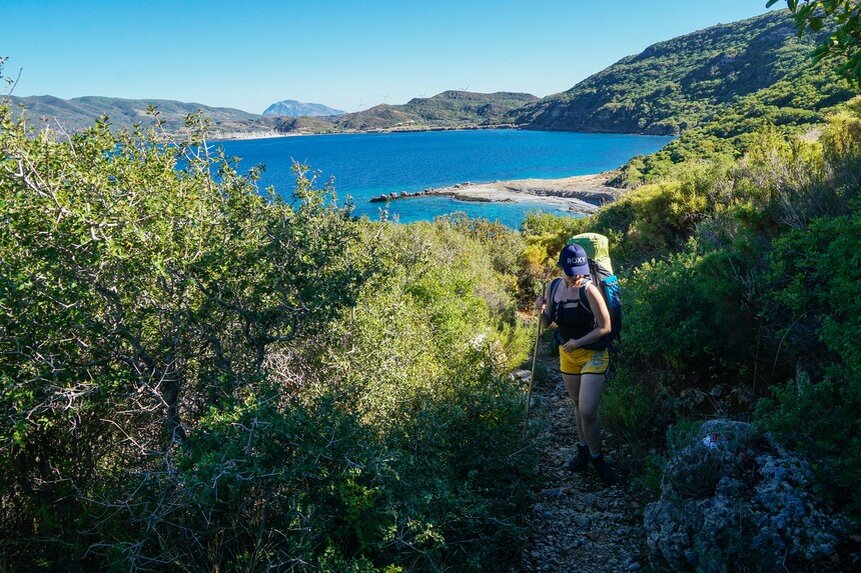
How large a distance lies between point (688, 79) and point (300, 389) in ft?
509

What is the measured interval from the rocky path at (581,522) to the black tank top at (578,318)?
92cm

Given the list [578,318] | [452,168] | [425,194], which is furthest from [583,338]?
[452,168]

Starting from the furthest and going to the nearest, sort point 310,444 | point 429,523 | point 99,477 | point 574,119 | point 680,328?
point 574,119 → point 680,328 → point 99,477 → point 310,444 → point 429,523

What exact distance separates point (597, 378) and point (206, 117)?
183 inches

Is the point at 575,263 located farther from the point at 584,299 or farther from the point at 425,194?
the point at 425,194

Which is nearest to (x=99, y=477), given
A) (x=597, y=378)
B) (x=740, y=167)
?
(x=597, y=378)

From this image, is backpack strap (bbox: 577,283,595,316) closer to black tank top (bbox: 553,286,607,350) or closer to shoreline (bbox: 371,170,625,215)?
black tank top (bbox: 553,286,607,350)

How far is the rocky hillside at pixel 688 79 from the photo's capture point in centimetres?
10338

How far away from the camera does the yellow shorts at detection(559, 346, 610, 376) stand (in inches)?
192

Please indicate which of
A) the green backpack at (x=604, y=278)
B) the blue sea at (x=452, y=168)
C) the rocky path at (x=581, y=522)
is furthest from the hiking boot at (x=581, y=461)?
the blue sea at (x=452, y=168)

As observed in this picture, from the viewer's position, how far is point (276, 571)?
3445mm

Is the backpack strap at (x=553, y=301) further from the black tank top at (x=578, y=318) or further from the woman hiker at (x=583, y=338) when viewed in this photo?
the black tank top at (x=578, y=318)

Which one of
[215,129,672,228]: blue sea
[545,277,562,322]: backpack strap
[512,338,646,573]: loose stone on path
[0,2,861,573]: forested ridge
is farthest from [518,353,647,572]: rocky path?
[215,129,672,228]: blue sea

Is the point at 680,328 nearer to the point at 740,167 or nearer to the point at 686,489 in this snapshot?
the point at 686,489
